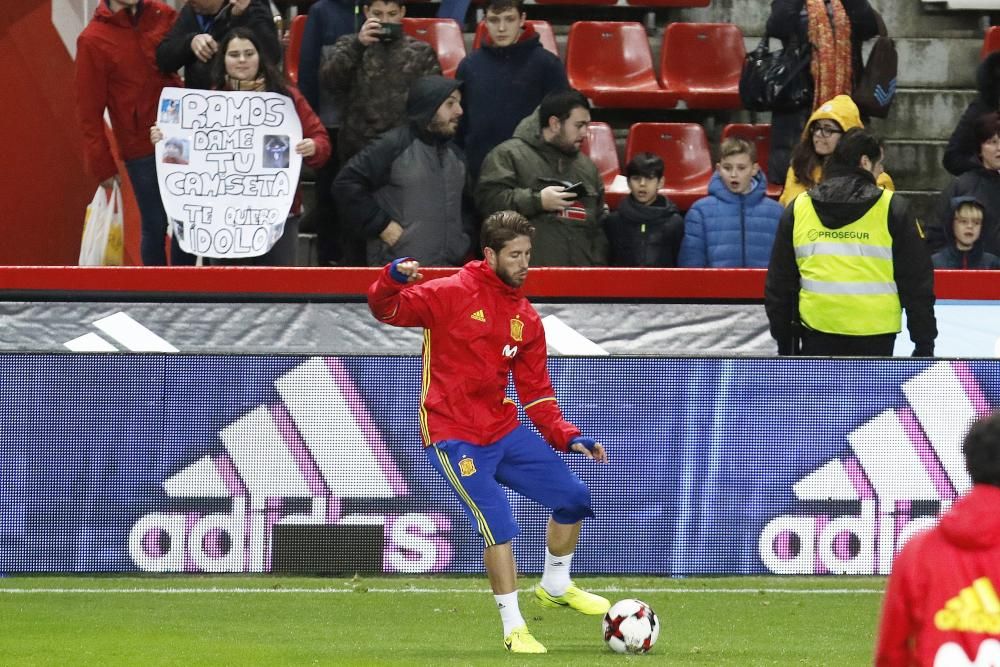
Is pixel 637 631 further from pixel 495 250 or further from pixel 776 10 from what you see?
pixel 776 10

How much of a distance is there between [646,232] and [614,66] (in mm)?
3412

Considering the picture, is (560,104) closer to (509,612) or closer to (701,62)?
(701,62)

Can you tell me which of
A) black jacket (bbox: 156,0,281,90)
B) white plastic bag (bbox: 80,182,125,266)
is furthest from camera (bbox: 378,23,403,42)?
white plastic bag (bbox: 80,182,125,266)

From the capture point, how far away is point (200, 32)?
11.5 meters

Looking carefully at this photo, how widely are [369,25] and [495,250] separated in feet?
12.3

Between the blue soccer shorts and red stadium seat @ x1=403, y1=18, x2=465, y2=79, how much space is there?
19.9 ft

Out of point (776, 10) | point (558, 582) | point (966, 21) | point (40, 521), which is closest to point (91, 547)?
point (40, 521)

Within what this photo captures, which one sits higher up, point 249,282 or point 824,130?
point 824,130

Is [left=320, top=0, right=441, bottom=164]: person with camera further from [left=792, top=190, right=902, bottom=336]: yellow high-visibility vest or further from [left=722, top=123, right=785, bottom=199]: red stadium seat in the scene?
[left=722, top=123, right=785, bottom=199]: red stadium seat

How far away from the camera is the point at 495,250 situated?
7.86 metres

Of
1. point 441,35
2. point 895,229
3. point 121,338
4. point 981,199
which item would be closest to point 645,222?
point 981,199

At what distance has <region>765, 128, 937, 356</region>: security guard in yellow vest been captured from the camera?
9.59 metres

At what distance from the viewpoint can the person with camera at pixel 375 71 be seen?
37.1 ft

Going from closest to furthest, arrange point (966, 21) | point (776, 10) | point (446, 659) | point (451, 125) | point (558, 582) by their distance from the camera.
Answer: point (446, 659), point (558, 582), point (451, 125), point (776, 10), point (966, 21)
